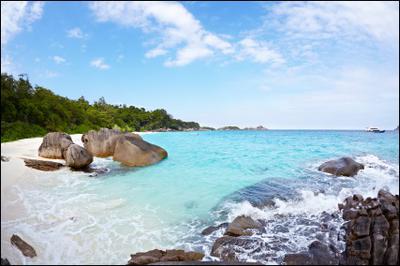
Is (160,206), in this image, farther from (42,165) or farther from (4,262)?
(42,165)

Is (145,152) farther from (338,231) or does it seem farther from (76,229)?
(338,231)

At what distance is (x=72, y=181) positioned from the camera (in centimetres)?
1071

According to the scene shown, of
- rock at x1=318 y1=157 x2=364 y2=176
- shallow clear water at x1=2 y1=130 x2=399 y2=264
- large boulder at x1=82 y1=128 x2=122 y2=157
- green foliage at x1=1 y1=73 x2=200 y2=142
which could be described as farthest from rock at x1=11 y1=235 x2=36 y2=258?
rock at x1=318 y1=157 x2=364 y2=176

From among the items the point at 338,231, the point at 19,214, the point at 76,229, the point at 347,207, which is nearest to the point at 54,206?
the point at 19,214

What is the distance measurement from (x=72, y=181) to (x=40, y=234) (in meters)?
4.89

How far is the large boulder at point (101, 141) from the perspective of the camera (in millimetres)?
16891

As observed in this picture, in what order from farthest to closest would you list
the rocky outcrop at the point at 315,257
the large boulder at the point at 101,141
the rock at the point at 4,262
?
1. the large boulder at the point at 101,141
2. the rocky outcrop at the point at 315,257
3. the rock at the point at 4,262

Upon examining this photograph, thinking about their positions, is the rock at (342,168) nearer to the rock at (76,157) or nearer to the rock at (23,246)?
the rock at (76,157)

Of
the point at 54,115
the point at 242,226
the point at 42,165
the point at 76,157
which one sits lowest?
the point at 242,226

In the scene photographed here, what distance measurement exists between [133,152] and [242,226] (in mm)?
9541

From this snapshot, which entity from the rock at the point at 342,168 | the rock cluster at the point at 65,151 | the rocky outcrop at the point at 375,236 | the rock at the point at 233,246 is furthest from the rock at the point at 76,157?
the rock at the point at 342,168

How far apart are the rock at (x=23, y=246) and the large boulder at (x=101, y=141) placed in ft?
37.4

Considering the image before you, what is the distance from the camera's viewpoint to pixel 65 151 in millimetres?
13750

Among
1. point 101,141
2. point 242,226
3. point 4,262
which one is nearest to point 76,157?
point 101,141
